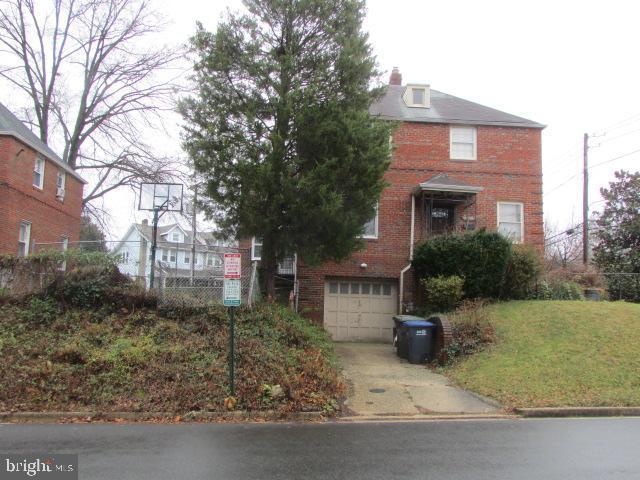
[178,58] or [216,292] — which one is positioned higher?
[178,58]

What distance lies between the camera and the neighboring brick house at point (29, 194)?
738 inches

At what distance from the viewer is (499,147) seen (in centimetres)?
1919

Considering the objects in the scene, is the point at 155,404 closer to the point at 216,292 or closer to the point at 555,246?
the point at 216,292

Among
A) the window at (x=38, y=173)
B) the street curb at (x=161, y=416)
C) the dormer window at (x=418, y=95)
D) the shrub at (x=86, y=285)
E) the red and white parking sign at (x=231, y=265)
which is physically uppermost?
the dormer window at (x=418, y=95)

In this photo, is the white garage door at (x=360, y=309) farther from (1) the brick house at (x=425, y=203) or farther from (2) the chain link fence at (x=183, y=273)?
(2) the chain link fence at (x=183, y=273)

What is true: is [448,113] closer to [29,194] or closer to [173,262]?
[173,262]

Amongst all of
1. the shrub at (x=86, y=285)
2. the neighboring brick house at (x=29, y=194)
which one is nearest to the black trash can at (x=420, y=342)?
the shrub at (x=86, y=285)

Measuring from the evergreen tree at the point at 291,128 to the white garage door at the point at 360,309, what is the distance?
4.89m

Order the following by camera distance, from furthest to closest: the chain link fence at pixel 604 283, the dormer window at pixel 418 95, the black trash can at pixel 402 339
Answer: the dormer window at pixel 418 95, the chain link fence at pixel 604 283, the black trash can at pixel 402 339

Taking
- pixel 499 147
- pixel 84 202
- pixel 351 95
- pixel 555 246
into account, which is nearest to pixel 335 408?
pixel 351 95

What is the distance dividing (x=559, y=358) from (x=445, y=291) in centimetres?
427

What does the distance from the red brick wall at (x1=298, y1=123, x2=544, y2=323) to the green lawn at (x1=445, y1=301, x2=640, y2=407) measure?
456cm

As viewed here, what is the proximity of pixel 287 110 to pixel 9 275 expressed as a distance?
8131 millimetres

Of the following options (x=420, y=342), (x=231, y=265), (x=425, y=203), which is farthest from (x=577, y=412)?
(x=425, y=203)
